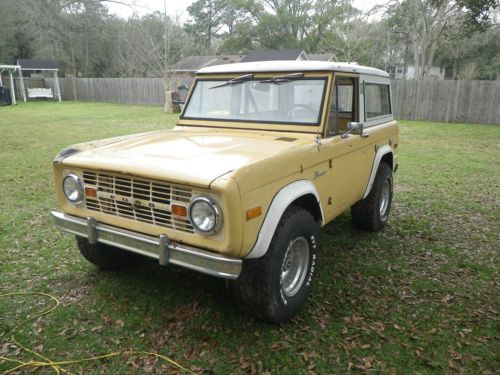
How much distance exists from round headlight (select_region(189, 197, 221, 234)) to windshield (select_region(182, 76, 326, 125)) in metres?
1.67

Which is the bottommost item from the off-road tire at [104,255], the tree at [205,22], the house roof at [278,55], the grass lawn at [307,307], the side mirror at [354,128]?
the grass lawn at [307,307]

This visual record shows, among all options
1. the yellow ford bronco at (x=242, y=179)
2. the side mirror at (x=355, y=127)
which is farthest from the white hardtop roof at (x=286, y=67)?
the side mirror at (x=355, y=127)

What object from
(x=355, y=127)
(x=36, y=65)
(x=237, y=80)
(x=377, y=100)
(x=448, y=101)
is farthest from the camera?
(x=36, y=65)

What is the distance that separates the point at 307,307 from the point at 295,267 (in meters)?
0.41

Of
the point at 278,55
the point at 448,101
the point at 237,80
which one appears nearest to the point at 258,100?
the point at 237,80

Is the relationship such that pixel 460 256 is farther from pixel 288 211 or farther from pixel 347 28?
pixel 347 28

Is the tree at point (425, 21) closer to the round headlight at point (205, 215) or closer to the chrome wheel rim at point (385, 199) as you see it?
the chrome wheel rim at point (385, 199)

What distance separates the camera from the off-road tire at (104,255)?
162 inches

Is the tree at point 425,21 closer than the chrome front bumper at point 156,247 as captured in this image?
No

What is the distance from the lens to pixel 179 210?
297cm

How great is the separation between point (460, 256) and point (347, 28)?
86.8 feet

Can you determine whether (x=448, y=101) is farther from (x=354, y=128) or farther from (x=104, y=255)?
(x=104, y=255)

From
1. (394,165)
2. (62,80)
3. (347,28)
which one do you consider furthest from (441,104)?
(62,80)

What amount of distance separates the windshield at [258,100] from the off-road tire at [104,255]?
1.71 meters
